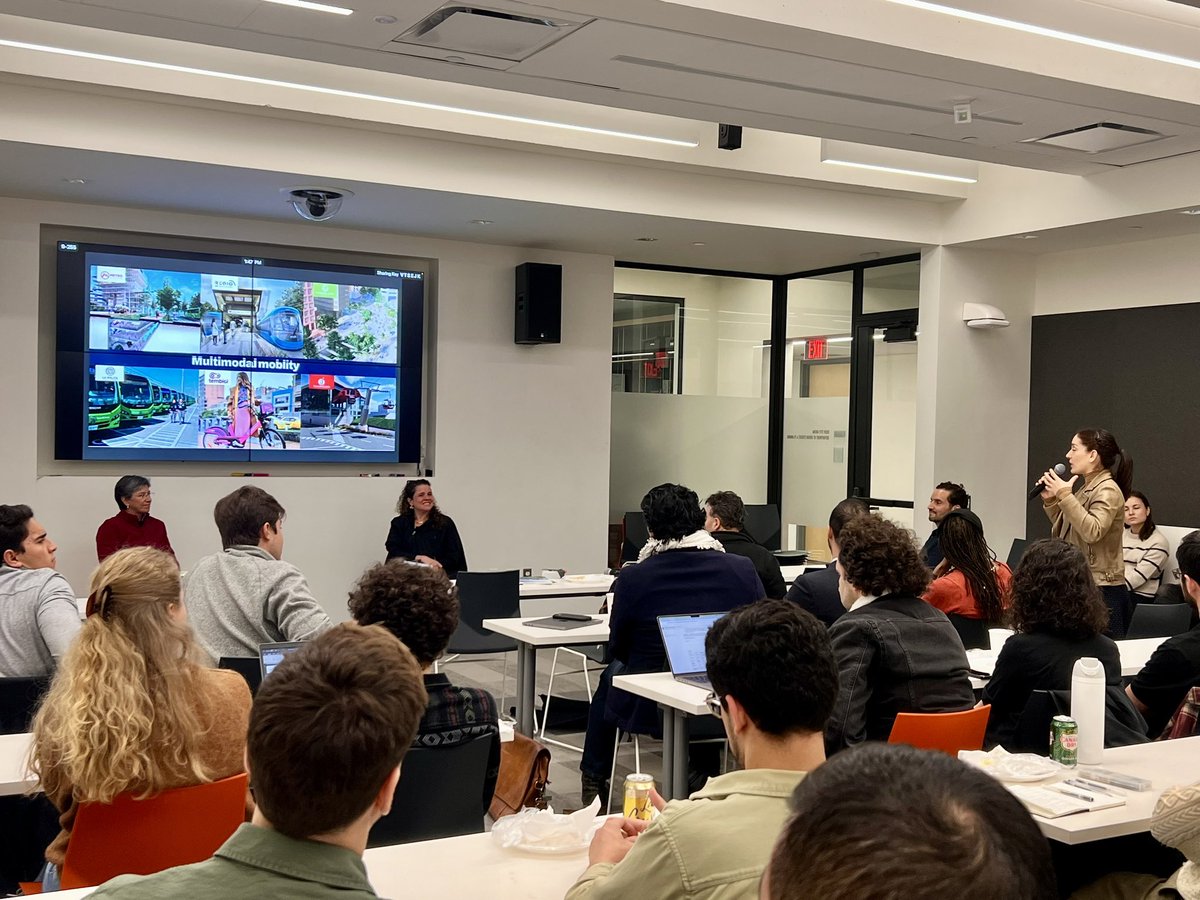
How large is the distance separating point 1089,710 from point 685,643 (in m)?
1.53

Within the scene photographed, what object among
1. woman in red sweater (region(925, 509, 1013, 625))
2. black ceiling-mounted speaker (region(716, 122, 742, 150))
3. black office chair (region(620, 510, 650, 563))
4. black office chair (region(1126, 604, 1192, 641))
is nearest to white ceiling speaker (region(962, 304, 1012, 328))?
black ceiling-mounted speaker (region(716, 122, 742, 150))

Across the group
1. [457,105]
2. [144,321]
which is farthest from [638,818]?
[144,321]

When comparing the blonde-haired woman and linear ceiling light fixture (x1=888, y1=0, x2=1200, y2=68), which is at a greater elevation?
linear ceiling light fixture (x1=888, y1=0, x2=1200, y2=68)

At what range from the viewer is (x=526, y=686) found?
529 centimetres

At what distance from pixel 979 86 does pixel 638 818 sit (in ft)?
13.8

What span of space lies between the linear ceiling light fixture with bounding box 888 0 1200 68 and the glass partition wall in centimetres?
396

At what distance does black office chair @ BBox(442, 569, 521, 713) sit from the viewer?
6273 millimetres

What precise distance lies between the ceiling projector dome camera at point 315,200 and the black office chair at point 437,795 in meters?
4.91

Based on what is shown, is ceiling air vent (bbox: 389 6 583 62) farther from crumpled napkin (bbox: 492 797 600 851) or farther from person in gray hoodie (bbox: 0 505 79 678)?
crumpled napkin (bbox: 492 797 600 851)

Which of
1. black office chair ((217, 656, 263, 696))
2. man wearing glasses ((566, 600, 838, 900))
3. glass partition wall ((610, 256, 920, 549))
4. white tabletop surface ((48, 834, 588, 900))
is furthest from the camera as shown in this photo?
glass partition wall ((610, 256, 920, 549))

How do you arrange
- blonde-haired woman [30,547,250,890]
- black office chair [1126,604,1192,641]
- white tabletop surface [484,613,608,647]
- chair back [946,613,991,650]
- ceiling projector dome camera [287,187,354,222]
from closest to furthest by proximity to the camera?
blonde-haired woman [30,547,250,890]
chair back [946,613,991,650]
white tabletop surface [484,613,608,647]
black office chair [1126,604,1192,641]
ceiling projector dome camera [287,187,354,222]

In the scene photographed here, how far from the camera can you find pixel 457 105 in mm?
6480

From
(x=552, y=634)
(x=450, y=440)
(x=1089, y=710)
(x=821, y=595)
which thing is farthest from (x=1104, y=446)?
(x=450, y=440)

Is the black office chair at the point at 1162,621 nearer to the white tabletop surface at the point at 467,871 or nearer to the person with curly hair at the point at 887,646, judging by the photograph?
the person with curly hair at the point at 887,646
